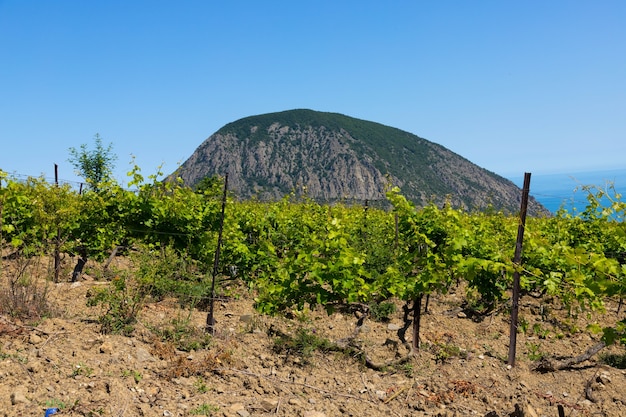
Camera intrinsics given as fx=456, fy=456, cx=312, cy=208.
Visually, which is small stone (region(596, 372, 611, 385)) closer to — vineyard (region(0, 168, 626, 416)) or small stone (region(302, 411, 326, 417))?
vineyard (region(0, 168, 626, 416))

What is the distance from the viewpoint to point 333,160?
13938 cm

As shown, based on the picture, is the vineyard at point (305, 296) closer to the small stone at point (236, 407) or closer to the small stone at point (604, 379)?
the small stone at point (236, 407)

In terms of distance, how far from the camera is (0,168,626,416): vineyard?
4.19m

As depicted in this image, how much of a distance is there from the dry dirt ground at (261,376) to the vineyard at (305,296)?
3cm

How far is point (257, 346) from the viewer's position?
17.5 ft

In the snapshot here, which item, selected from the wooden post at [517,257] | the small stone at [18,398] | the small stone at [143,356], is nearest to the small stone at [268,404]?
the small stone at [143,356]

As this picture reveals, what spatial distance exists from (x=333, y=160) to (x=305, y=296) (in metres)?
135

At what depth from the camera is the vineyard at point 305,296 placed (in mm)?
4191

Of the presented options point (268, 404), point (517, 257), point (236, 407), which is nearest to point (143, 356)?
point (236, 407)

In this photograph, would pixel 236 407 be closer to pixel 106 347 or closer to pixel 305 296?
pixel 106 347

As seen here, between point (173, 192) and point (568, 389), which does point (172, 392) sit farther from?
point (173, 192)

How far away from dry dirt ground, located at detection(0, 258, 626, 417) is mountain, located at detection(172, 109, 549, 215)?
114005mm

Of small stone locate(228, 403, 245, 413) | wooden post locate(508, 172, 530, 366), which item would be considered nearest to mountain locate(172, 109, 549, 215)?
wooden post locate(508, 172, 530, 366)

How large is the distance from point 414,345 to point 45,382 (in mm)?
3921
